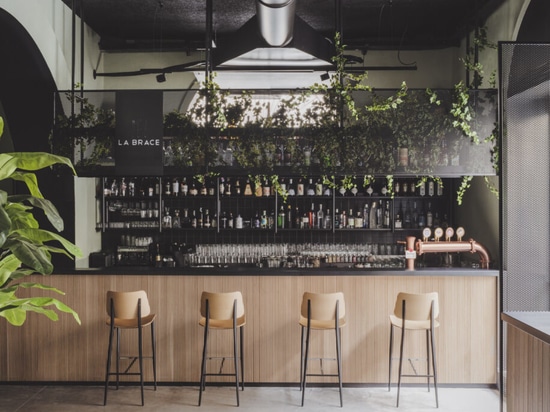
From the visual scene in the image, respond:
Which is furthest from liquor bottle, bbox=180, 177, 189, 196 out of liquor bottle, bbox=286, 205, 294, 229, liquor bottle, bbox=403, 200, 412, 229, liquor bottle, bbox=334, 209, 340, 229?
liquor bottle, bbox=403, 200, 412, 229

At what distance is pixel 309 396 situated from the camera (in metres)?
4.89

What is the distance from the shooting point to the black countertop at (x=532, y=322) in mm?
2922

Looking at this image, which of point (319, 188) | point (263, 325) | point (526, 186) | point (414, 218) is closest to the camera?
point (526, 186)

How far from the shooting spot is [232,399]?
190 inches

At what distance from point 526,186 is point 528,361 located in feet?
4.46

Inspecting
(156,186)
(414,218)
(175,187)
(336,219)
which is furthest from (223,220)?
(414,218)

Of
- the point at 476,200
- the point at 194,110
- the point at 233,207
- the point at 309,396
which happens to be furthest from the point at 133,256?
the point at 476,200

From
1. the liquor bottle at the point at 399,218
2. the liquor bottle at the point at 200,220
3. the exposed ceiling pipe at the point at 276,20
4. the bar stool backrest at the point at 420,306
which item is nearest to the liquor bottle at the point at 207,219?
the liquor bottle at the point at 200,220

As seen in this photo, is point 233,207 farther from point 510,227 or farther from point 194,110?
point 510,227

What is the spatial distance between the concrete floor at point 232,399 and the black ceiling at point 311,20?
3951 mm

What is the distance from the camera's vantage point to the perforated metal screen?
149 inches

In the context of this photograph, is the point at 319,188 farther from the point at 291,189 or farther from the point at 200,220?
the point at 200,220

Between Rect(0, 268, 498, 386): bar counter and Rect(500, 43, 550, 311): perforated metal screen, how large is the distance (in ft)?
4.50

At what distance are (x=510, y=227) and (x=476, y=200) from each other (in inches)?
121
